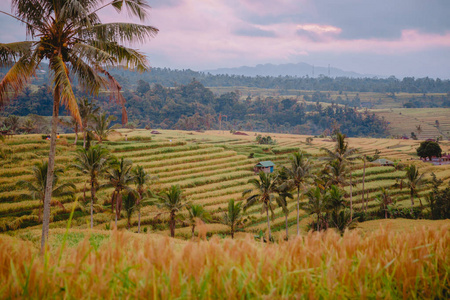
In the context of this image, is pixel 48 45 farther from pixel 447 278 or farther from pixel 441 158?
pixel 441 158

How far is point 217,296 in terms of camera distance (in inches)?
74.5

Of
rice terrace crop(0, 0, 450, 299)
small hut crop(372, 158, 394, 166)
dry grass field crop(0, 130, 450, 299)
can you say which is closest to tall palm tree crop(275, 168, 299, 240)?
rice terrace crop(0, 0, 450, 299)

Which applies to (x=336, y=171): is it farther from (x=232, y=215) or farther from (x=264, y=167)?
(x=264, y=167)

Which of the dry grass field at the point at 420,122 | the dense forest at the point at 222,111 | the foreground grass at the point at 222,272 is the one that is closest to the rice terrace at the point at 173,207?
the foreground grass at the point at 222,272

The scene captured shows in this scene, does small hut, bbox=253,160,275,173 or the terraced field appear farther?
small hut, bbox=253,160,275,173

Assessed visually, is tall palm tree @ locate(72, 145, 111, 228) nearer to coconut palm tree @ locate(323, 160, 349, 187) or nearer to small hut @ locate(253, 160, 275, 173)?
coconut palm tree @ locate(323, 160, 349, 187)

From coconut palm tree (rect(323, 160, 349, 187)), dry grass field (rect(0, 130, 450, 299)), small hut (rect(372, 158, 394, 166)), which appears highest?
dry grass field (rect(0, 130, 450, 299))

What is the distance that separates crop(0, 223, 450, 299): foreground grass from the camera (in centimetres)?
181

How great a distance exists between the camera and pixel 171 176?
3575cm

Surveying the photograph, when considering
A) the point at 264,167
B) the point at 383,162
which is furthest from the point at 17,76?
the point at 383,162

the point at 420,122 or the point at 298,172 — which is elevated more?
the point at 420,122

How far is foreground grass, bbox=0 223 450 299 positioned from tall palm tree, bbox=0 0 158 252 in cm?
728

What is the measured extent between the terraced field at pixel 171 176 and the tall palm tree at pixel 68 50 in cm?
1142

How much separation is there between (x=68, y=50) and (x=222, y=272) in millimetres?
9241
